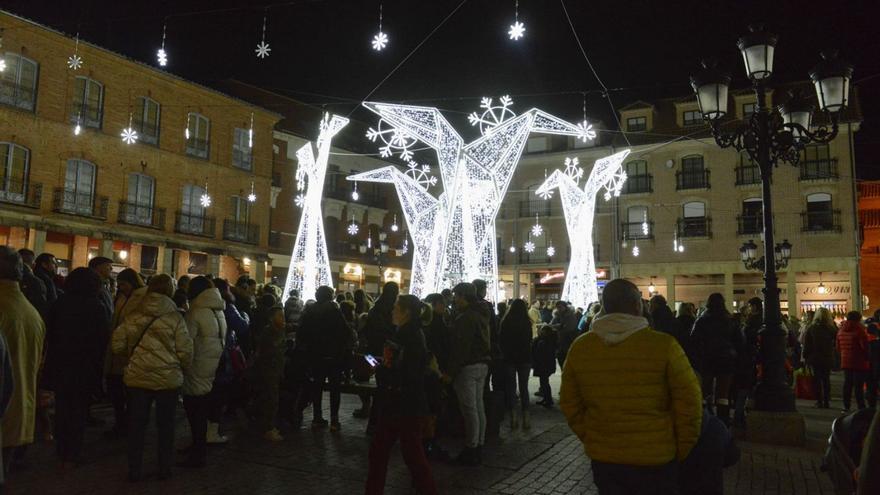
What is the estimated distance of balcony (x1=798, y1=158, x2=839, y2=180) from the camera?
2803 cm

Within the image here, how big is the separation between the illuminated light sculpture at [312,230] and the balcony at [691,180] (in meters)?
22.6

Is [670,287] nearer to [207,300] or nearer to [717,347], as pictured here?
[717,347]

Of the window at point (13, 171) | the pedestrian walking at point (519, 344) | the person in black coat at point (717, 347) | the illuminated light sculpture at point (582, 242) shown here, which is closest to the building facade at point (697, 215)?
the illuminated light sculpture at point (582, 242)

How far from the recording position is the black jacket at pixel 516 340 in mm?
7531

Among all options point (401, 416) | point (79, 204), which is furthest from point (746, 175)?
point (401, 416)

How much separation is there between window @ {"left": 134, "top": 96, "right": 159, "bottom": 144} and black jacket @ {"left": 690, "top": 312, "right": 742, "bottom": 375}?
24.0m

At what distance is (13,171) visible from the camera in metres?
21.0

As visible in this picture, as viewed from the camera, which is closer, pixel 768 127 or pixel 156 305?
pixel 156 305

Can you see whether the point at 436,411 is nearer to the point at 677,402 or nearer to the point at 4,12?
the point at 677,402

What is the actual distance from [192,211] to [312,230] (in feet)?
50.2

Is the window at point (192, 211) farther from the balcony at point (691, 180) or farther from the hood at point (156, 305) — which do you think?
the balcony at point (691, 180)

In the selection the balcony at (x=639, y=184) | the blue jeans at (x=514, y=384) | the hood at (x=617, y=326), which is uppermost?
the balcony at (x=639, y=184)

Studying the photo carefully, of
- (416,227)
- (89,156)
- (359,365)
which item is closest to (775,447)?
(359,365)

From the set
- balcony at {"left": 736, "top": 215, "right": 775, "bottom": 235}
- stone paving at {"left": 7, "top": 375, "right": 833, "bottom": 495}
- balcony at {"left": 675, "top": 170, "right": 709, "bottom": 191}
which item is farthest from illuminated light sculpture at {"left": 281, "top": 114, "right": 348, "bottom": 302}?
balcony at {"left": 736, "top": 215, "right": 775, "bottom": 235}
